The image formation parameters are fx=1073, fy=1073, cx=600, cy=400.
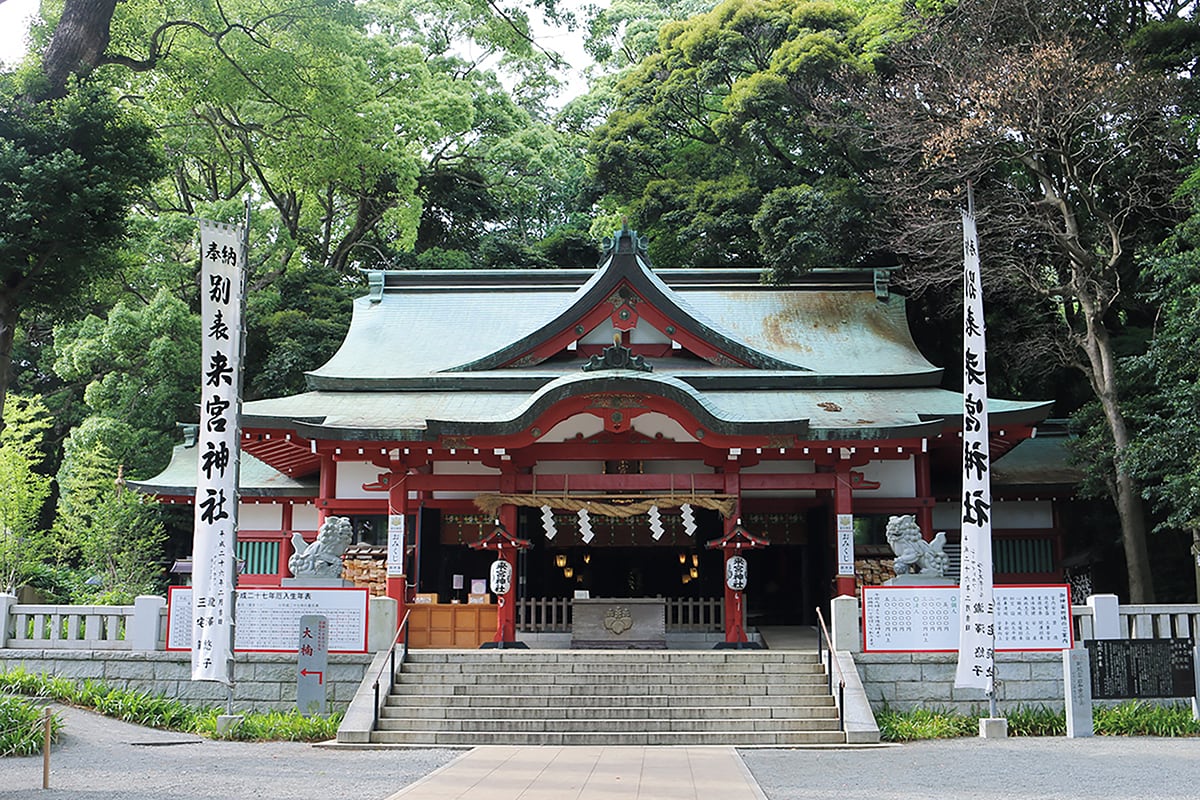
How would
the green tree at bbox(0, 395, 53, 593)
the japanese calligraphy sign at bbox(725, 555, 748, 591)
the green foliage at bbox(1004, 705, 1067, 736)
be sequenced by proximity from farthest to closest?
the green tree at bbox(0, 395, 53, 593)
the japanese calligraphy sign at bbox(725, 555, 748, 591)
the green foliage at bbox(1004, 705, 1067, 736)

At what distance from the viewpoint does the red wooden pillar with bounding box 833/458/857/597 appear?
1688cm

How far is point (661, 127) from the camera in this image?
2814 cm

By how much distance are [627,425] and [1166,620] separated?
26.6 feet

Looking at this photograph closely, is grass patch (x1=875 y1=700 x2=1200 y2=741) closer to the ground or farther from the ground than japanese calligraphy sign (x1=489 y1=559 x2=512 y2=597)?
closer to the ground

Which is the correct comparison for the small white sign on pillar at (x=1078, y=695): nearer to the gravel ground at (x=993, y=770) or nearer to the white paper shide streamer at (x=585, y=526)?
the gravel ground at (x=993, y=770)

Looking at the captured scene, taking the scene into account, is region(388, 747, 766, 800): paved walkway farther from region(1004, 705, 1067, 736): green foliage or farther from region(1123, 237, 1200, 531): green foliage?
region(1123, 237, 1200, 531): green foliage

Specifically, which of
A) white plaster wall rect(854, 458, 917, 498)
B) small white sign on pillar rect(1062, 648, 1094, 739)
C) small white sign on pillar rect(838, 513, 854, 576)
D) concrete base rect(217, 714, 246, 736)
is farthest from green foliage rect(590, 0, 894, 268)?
concrete base rect(217, 714, 246, 736)

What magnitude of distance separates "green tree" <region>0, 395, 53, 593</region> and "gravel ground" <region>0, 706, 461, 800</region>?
1196 cm

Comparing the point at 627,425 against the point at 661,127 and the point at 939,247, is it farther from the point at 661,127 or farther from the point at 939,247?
the point at 661,127

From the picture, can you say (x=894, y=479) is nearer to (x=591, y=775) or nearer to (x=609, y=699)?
(x=609, y=699)

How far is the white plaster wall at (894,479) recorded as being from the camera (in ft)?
60.6

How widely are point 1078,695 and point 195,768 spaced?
10224 millimetres

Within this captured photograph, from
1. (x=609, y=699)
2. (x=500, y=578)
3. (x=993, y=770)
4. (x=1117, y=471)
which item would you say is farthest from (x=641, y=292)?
(x=993, y=770)

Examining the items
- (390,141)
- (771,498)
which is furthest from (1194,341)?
(390,141)
